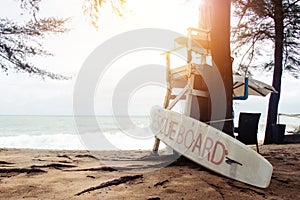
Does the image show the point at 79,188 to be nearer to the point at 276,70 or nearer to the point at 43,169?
the point at 43,169

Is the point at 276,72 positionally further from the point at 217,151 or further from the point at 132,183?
the point at 132,183

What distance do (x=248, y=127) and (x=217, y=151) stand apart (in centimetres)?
228

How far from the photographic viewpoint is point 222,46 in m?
4.65

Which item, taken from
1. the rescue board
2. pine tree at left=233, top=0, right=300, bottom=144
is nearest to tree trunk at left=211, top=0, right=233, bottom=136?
the rescue board

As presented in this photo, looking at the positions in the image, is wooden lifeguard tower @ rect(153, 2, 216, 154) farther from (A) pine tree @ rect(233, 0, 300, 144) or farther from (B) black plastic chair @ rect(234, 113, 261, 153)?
(A) pine tree @ rect(233, 0, 300, 144)

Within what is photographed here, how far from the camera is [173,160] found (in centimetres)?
467

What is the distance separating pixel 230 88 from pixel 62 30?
219 inches

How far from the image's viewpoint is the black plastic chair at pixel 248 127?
5777 millimetres

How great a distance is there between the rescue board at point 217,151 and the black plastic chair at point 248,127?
1.66m

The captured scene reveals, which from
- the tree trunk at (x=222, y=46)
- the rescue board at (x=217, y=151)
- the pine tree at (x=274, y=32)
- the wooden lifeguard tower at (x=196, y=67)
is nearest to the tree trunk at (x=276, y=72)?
the pine tree at (x=274, y=32)

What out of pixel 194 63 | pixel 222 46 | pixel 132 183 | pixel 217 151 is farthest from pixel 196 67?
pixel 132 183

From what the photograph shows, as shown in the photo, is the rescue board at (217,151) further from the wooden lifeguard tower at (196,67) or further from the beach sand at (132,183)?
the wooden lifeguard tower at (196,67)

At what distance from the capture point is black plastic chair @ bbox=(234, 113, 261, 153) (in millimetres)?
5777

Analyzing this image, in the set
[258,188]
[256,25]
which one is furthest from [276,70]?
[258,188]
